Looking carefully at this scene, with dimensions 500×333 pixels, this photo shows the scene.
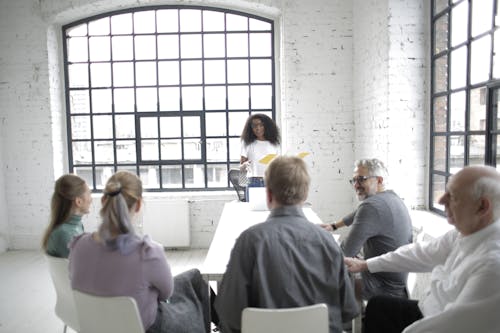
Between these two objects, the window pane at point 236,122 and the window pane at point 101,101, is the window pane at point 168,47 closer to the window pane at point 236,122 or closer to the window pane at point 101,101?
the window pane at point 101,101

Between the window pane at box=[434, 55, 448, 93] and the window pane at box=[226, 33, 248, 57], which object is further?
the window pane at box=[226, 33, 248, 57]

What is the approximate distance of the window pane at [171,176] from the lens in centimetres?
547

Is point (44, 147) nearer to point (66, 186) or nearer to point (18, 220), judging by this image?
point (18, 220)

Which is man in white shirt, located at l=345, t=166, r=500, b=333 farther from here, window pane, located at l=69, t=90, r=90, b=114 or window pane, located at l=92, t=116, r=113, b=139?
window pane, located at l=69, t=90, r=90, b=114

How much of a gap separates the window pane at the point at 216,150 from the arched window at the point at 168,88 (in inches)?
0.5

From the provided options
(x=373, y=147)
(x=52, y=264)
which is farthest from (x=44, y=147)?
(x=373, y=147)

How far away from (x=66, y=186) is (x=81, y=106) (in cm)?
361

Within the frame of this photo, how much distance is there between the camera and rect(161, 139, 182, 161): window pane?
17.8 ft

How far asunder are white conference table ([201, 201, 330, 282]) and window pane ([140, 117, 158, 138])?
88.1 inches

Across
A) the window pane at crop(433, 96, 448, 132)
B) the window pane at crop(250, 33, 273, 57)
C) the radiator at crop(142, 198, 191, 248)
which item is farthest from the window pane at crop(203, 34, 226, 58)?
the window pane at crop(433, 96, 448, 132)

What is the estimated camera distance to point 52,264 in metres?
2.04

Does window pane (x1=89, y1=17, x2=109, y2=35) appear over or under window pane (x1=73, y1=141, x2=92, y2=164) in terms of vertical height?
over

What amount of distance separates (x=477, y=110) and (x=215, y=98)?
331cm

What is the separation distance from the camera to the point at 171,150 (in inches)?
214
